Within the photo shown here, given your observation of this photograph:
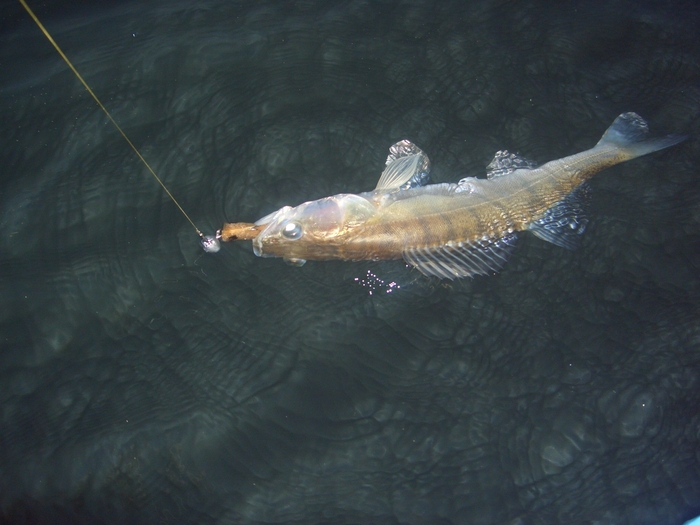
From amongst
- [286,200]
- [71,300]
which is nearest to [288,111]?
[286,200]

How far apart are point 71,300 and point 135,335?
552mm

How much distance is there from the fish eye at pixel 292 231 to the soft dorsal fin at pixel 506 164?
1425 millimetres

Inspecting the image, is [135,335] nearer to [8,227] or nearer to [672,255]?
[8,227]

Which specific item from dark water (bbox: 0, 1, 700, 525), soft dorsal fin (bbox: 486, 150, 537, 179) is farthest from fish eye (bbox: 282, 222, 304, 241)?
soft dorsal fin (bbox: 486, 150, 537, 179)

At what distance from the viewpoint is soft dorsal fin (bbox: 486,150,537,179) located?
132 inches

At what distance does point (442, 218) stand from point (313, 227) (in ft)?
2.61

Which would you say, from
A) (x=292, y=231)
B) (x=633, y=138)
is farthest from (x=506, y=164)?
(x=292, y=231)

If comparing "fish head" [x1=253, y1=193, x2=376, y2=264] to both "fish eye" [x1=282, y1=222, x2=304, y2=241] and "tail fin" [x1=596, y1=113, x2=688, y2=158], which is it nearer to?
"fish eye" [x1=282, y1=222, x2=304, y2=241]

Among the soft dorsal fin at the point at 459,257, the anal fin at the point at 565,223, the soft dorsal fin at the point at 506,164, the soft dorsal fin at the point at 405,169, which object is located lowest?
the anal fin at the point at 565,223

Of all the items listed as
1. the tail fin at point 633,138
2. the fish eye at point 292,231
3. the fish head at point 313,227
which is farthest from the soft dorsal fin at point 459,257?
the tail fin at point 633,138

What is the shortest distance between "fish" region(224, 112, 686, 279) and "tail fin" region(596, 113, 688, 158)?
0.01 m

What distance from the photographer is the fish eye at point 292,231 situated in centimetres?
287

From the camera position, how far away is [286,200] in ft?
11.3

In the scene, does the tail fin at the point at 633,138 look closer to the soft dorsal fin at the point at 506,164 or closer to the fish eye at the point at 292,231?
the soft dorsal fin at the point at 506,164
